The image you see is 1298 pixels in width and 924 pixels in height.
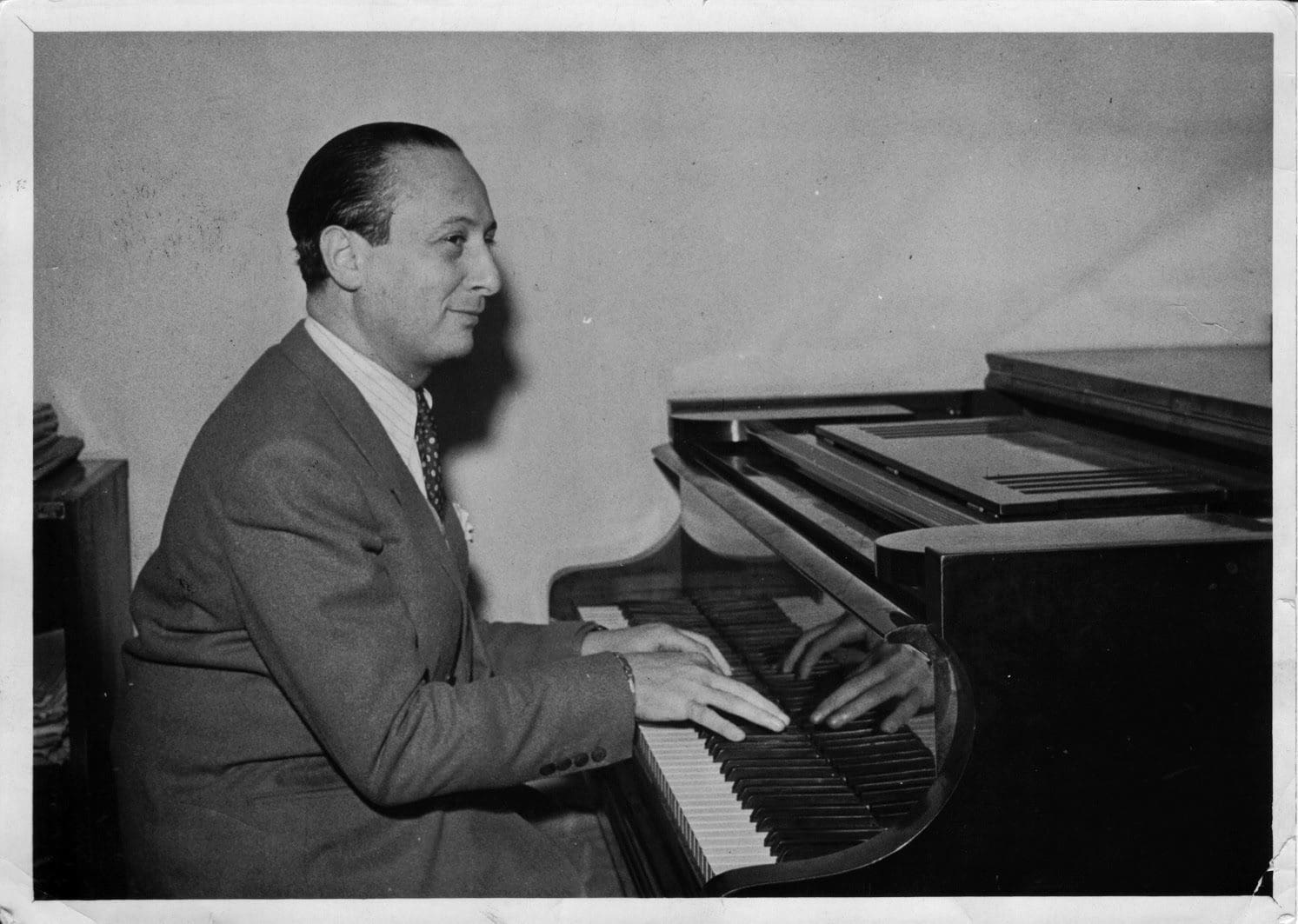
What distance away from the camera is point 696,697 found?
1461mm

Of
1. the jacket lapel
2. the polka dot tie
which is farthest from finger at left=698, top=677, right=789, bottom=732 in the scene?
the polka dot tie

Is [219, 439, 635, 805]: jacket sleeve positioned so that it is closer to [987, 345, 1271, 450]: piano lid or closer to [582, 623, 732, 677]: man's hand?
[582, 623, 732, 677]: man's hand

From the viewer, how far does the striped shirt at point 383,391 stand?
5.32 ft

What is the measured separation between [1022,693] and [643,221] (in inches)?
60.2

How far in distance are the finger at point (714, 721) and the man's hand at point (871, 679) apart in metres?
0.11

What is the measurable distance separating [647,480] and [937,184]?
88 centimetres

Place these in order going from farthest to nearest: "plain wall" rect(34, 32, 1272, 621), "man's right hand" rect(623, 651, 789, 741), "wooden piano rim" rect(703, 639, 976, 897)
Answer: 1. "plain wall" rect(34, 32, 1272, 621)
2. "man's right hand" rect(623, 651, 789, 741)
3. "wooden piano rim" rect(703, 639, 976, 897)

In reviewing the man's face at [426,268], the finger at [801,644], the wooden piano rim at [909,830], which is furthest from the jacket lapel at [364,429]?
the wooden piano rim at [909,830]

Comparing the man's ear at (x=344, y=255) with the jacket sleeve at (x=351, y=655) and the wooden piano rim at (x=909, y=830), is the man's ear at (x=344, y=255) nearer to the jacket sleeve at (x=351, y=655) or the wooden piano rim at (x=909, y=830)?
the jacket sleeve at (x=351, y=655)

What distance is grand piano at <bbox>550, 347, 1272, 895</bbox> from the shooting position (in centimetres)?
123

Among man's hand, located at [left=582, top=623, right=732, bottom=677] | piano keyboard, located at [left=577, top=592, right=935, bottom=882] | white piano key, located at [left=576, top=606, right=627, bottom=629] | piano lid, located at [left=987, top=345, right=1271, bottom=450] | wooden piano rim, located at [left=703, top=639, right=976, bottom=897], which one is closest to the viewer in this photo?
wooden piano rim, located at [left=703, top=639, right=976, bottom=897]

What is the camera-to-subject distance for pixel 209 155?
7.76ft

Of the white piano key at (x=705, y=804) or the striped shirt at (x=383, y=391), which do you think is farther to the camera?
the striped shirt at (x=383, y=391)

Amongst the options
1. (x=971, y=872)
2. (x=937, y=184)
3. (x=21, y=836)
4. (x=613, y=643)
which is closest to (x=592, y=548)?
(x=613, y=643)
